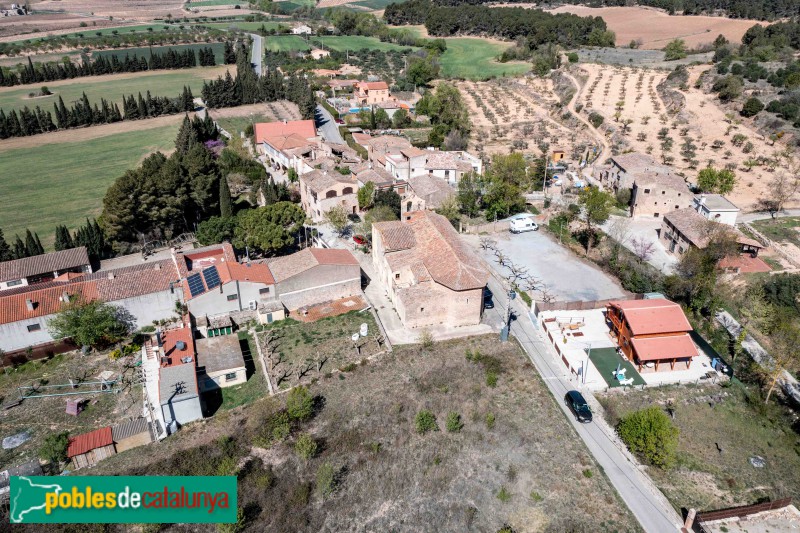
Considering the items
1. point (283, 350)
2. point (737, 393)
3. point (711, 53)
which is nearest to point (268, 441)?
point (283, 350)

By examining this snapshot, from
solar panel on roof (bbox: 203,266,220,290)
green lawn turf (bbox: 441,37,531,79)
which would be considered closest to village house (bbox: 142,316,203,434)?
solar panel on roof (bbox: 203,266,220,290)

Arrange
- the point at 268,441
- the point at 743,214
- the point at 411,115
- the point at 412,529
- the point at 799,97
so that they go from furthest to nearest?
1. the point at 411,115
2. the point at 799,97
3. the point at 743,214
4. the point at 268,441
5. the point at 412,529

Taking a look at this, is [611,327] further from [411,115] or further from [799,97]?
[411,115]

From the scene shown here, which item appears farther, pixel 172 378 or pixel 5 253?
pixel 5 253

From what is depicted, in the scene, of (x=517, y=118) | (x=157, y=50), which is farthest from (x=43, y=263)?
(x=157, y=50)

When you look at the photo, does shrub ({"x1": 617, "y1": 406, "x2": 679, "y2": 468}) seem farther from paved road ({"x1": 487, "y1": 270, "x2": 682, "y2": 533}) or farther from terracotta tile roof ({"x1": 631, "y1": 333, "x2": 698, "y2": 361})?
terracotta tile roof ({"x1": 631, "y1": 333, "x2": 698, "y2": 361})

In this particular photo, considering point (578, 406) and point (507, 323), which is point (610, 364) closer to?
point (578, 406)
